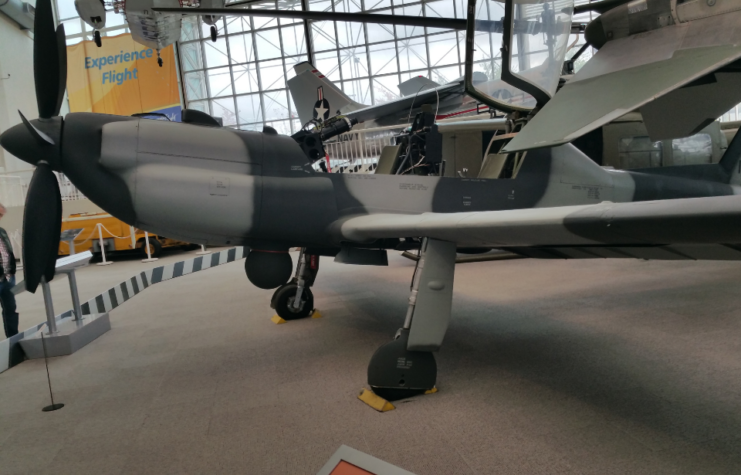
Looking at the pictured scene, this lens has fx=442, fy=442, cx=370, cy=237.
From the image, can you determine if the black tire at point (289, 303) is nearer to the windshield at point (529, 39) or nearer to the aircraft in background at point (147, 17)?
the windshield at point (529, 39)

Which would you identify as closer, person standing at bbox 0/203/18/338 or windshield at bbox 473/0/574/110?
A: windshield at bbox 473/0/574/110

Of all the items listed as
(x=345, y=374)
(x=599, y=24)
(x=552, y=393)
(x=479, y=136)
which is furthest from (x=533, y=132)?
(x=479, y=136)

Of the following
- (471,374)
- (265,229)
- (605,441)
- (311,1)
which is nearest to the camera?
(605,441)

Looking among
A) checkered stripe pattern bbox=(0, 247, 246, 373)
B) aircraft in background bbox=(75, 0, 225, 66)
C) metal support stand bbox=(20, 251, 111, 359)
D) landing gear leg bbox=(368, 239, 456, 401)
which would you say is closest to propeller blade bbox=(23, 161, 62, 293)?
metal support stand bbox=(20, 251, 111, 359)

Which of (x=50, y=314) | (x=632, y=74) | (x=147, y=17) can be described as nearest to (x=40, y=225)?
(x=50, y=314)

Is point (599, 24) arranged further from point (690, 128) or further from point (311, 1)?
point (311, 1)

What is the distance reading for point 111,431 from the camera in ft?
8.41

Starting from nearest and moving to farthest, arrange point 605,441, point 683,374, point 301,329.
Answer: point 605,441
point 683,374
point 301,329

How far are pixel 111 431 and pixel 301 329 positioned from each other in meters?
2.02

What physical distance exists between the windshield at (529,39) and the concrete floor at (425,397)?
1988 mm

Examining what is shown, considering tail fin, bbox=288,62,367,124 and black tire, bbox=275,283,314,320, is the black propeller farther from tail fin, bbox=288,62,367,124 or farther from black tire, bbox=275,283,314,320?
tail fin, bbox=288,62,367,124

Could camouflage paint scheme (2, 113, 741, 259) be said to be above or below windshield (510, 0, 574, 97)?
below

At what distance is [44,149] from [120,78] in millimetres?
18657

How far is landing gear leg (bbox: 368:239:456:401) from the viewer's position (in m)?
2.76
